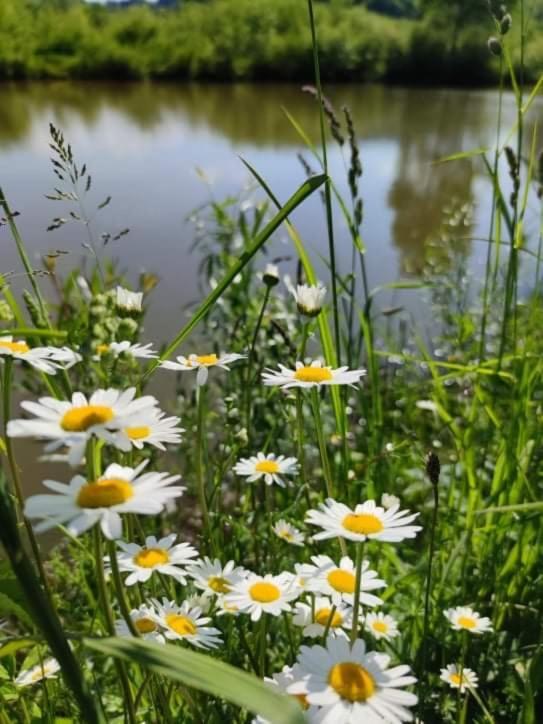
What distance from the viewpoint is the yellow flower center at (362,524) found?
0.39 m

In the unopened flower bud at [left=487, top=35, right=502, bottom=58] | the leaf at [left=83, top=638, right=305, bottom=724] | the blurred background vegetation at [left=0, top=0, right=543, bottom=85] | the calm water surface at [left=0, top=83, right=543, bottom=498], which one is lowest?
the calm water surface at [left=0, top=83, right=543, bottom=498]

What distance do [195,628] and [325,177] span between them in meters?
0.28

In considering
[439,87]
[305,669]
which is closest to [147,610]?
[305,669]

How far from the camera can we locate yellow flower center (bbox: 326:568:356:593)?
0.44 meters

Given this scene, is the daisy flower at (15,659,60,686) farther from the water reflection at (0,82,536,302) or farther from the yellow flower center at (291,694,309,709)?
the water reflection at (0,82,536,302)

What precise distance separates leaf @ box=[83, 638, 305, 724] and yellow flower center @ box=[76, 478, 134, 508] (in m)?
0.05

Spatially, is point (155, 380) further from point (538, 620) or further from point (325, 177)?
point (325, 177)

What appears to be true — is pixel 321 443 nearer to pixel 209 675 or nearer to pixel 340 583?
pixel 340 583

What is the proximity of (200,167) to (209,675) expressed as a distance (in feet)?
14.5

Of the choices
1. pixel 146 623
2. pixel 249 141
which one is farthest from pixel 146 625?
pixel 249 141

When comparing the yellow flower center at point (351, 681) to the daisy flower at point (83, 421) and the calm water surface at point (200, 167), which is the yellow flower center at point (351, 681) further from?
the calm water surface at point (200, 167)

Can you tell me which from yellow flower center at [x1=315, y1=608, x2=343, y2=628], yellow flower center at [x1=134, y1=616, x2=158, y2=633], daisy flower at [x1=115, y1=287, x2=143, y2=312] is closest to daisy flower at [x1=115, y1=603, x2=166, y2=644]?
yellow flower center at [x1=134, y1=616, x2=158, y2=633]

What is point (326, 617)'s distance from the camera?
0.48 m

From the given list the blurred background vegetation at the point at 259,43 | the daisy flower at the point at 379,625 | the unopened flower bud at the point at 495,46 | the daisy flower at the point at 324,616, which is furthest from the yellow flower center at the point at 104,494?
the blurred background vegetation at the point at 259,43
